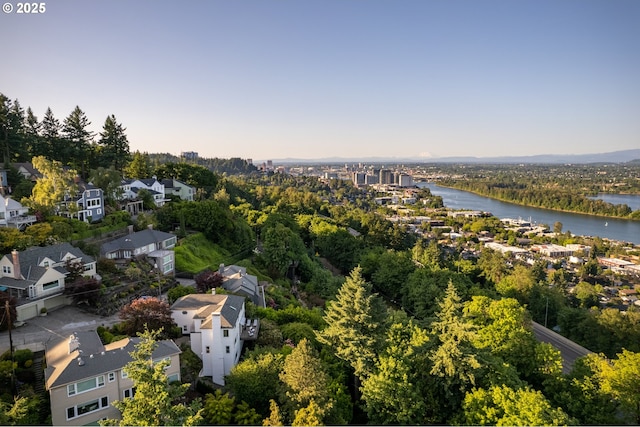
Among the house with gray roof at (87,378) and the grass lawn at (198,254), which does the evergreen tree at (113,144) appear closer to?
the grass lawn at (198,254)

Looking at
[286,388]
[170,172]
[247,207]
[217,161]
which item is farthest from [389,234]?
[217,161]

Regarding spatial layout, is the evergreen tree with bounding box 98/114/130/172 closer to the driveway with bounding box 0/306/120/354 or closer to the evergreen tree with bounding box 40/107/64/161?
the evergreen tree with bounding box 40/107/64/161

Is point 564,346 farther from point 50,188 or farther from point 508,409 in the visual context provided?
point 50,188

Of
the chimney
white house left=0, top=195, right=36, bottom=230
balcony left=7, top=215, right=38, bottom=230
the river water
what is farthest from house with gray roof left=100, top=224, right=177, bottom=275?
the river water

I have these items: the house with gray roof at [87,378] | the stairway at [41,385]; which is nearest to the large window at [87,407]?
the house with gray roof at [87,378]

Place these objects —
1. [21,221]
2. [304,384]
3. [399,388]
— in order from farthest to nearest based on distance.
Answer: [21,221]
[399,388]
[304,384]

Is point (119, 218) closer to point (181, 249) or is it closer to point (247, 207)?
point (181, 249)

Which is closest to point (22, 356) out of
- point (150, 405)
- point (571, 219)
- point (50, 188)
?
point (150, 405)
